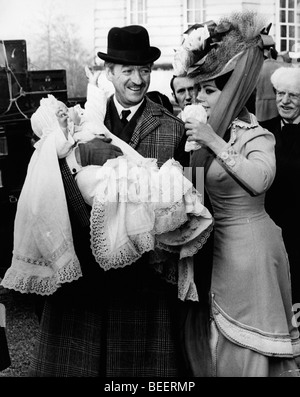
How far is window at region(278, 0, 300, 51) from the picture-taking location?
4227mm

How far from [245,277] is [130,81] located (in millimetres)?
953

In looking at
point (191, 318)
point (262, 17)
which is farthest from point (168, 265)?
point (262, 17)

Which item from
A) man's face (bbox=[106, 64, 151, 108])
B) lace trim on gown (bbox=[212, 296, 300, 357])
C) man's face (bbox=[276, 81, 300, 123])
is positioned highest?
man's face (bbox=[106, 64, 151, 108])

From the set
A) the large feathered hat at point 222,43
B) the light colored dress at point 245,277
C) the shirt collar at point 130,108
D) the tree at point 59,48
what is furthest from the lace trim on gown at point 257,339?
the tree at point 59,48

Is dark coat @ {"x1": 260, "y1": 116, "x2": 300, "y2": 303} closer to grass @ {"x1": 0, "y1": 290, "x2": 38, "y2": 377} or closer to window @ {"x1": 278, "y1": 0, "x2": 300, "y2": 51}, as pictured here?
window @ {"x1": 278, "y1": 0, "x2": 300, "y2": 51}

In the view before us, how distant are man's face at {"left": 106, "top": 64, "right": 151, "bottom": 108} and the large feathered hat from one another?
22 cm

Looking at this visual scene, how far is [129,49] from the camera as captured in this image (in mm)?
3211

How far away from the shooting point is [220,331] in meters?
3.25

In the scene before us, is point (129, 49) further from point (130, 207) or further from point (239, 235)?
point (239, 235)

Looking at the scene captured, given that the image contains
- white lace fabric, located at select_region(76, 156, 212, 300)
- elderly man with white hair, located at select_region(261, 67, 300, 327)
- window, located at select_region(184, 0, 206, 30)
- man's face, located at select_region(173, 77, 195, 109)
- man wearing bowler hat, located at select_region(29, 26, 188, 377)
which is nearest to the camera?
white lace fabric, located at select_region(76, 156, 212, 300)

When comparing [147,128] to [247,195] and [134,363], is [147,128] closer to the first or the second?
[247,195]

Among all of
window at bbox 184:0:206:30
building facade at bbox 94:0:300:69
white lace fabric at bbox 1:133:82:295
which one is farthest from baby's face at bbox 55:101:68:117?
window at bbox 184:0:206:30

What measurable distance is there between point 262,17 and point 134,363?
1.56 m

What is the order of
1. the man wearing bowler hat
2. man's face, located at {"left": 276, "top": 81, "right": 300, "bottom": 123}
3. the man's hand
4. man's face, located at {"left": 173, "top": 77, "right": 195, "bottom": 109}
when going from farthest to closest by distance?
man's face, located at {"left": 276, "top": 81, "right": 300, "bottom": 123} → man's face, located at {"left": 173, "top": 77, "right": 195, "bottom": 109} → the man wearing bowler hat → the man's hand
